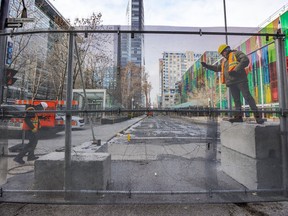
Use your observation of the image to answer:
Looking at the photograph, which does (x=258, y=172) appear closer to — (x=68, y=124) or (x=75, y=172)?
(x=75, y=172)

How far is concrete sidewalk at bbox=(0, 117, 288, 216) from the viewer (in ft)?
7.81

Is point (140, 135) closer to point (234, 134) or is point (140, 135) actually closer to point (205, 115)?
point (205, 115)

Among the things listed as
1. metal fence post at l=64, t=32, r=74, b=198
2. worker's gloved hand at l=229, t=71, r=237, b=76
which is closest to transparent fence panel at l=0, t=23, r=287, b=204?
metal fence post at l=64, t=32, r=74, b=198

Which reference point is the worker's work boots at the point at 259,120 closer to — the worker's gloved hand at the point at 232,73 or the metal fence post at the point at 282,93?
the metal fence post at the point at 282,93

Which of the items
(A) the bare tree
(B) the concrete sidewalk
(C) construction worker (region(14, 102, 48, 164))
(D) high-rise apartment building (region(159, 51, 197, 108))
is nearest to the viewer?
(B) the concrete sidewalk

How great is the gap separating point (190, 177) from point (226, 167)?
117cm

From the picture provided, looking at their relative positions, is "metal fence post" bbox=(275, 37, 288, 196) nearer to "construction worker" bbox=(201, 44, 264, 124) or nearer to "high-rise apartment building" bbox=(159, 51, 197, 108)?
"construction worker" bbox=(201, 44, 264, 124)

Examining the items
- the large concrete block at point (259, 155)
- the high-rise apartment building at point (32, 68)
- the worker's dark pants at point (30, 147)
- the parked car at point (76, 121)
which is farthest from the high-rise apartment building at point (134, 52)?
the large concrete block at point (259, 155)

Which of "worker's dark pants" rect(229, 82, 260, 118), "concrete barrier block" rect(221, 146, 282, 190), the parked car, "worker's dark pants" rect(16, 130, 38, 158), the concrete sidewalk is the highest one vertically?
"worker's dark pants" rect(229, 82, 260, 118)

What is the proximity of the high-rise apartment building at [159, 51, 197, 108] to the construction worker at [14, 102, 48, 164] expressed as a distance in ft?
7.49

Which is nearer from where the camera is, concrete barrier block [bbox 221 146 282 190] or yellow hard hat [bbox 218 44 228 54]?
concrete barrier block [bbox 221 146 282 190]

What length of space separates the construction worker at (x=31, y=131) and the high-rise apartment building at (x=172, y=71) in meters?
2.28

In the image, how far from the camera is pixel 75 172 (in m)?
2.71

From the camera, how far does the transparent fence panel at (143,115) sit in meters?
2.72
